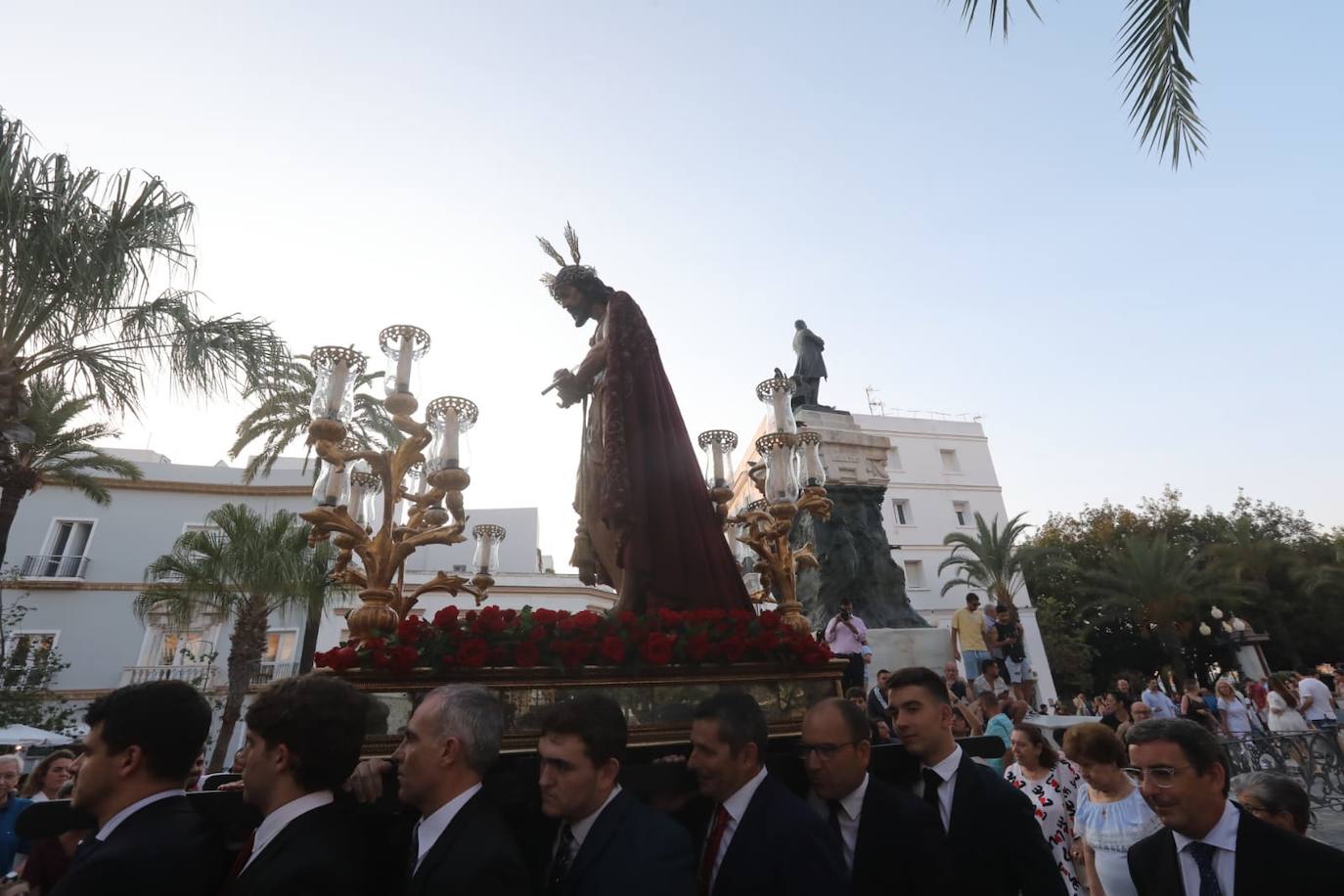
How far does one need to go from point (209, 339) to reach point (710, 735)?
11264mm

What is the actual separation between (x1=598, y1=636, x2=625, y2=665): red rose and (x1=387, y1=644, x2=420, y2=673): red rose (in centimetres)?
87

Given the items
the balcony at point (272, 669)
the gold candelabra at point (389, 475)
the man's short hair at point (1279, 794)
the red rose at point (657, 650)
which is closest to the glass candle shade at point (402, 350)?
the gold candelabra at point (389, 475)

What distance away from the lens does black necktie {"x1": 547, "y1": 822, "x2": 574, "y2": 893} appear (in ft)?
7.45

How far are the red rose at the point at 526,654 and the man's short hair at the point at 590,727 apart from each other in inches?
33.9

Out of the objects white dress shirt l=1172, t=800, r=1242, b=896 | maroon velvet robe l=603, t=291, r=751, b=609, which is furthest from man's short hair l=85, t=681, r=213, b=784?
white dress shirt l=1172, t=800, r=1242, b=896

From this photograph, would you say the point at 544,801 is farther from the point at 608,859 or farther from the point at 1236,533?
the point at 1236,533

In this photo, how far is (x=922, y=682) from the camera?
2.92 m

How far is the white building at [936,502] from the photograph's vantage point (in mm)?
32906

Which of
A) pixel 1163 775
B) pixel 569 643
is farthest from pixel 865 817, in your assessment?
pixel 569 643

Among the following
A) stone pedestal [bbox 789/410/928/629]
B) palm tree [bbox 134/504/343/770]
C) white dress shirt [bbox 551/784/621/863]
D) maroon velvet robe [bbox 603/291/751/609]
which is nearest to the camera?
white dress shirt [bbox 551/784/621/863]

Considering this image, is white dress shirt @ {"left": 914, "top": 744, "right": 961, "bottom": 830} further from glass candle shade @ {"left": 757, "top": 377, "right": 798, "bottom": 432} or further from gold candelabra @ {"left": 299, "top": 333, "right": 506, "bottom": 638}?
glass candle shade @ {"left": 757, "top": 377, "right": 798, "bottom": 432}

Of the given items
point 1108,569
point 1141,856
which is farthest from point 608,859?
point 1108,569

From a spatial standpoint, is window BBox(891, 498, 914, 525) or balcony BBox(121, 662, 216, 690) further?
window BBox(891, 498, 914, 525)

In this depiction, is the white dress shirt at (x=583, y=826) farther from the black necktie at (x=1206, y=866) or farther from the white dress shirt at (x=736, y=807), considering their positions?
the black necktie at (x=1206, y=866)
